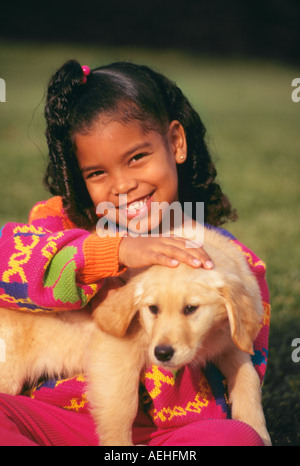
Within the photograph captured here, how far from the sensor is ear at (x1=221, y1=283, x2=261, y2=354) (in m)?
2.06

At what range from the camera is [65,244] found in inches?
85.0

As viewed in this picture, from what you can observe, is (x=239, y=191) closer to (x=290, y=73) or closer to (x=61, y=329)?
(x=61, y=329)

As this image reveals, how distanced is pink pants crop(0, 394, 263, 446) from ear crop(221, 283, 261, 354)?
0.96 feet

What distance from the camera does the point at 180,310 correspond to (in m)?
2.06

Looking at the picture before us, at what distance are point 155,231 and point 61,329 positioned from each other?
2.12ft

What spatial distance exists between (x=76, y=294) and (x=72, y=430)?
569mm

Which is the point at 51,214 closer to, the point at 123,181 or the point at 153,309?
the point at 123,181

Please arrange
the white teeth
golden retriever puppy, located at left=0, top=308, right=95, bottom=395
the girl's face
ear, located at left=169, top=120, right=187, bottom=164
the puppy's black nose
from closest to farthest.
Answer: the puppy's black nose
golden retriever puppy, located at left=0, top=308, right=95, bottom=395
the girl's face
the white teeth
ear, located at left=169, top=120, right=187, bottom=164

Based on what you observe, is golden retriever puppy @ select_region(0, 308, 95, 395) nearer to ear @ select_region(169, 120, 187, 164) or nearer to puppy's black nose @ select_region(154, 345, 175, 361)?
puppy's black nose @ select_region(154, 345, 175, 361)

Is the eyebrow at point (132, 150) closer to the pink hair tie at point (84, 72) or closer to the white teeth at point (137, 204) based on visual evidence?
the white teeth at point (137, 204)

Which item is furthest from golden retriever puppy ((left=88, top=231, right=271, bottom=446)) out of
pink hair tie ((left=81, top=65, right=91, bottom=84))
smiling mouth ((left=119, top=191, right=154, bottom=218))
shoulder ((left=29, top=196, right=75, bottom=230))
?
pink hair tie ((left=81, top=65, right=91, bottom=84))

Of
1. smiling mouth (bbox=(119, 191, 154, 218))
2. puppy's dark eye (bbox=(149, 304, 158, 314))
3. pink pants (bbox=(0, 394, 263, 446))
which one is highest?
smiling mouth (bbox=(119, 191, 154, 218))

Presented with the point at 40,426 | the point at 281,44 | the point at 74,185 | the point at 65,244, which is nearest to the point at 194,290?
the point at 65,244
